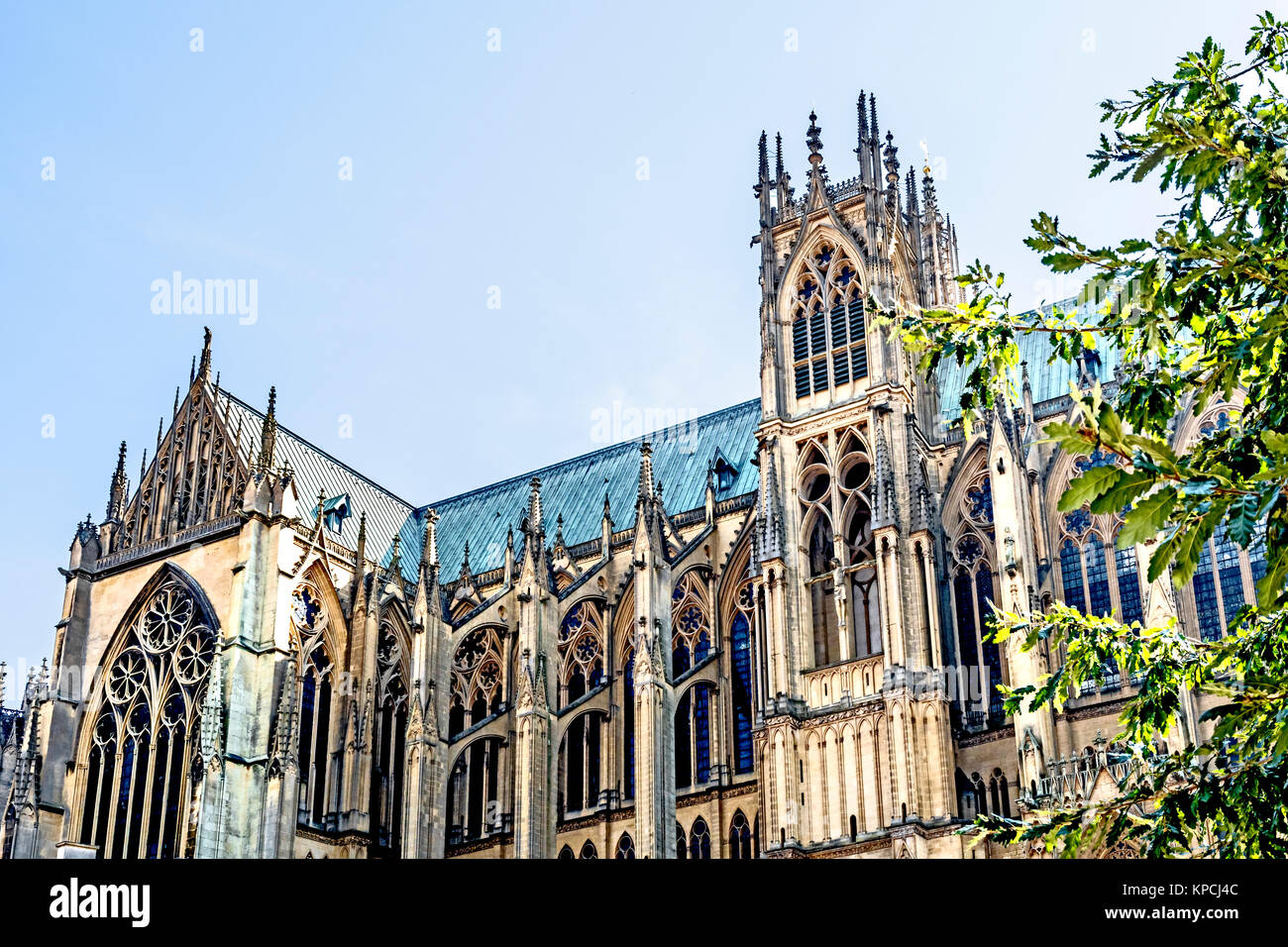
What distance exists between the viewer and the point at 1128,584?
3381 centimetres

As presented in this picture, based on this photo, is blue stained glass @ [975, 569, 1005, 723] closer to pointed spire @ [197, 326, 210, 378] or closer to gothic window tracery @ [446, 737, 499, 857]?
gothic window tracery @ [446, 737, 499, 857]

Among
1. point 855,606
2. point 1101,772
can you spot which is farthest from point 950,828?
point 855,606

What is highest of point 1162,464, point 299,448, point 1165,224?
point 299,448

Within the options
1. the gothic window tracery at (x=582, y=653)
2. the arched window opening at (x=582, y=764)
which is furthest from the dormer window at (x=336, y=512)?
the arched window opening at (x=582, y=764)

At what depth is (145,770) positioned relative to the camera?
41.3m

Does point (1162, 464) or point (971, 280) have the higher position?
point (971, 280)

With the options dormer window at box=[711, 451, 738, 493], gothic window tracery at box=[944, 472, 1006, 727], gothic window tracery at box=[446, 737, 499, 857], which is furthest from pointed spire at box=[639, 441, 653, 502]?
gothic window tracery at box=[446, 737, 499, 857]

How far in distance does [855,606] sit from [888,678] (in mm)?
2776

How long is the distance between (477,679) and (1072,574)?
710 inches

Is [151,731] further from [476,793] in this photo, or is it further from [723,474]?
[723,474]

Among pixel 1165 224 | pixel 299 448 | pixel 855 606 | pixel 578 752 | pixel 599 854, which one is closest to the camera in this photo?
pixel 1165 224

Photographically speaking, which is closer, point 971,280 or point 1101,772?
point 971,280

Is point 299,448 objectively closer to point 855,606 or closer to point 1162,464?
point 855,606

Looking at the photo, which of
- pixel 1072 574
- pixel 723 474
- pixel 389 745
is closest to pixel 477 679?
pixel 389 745
